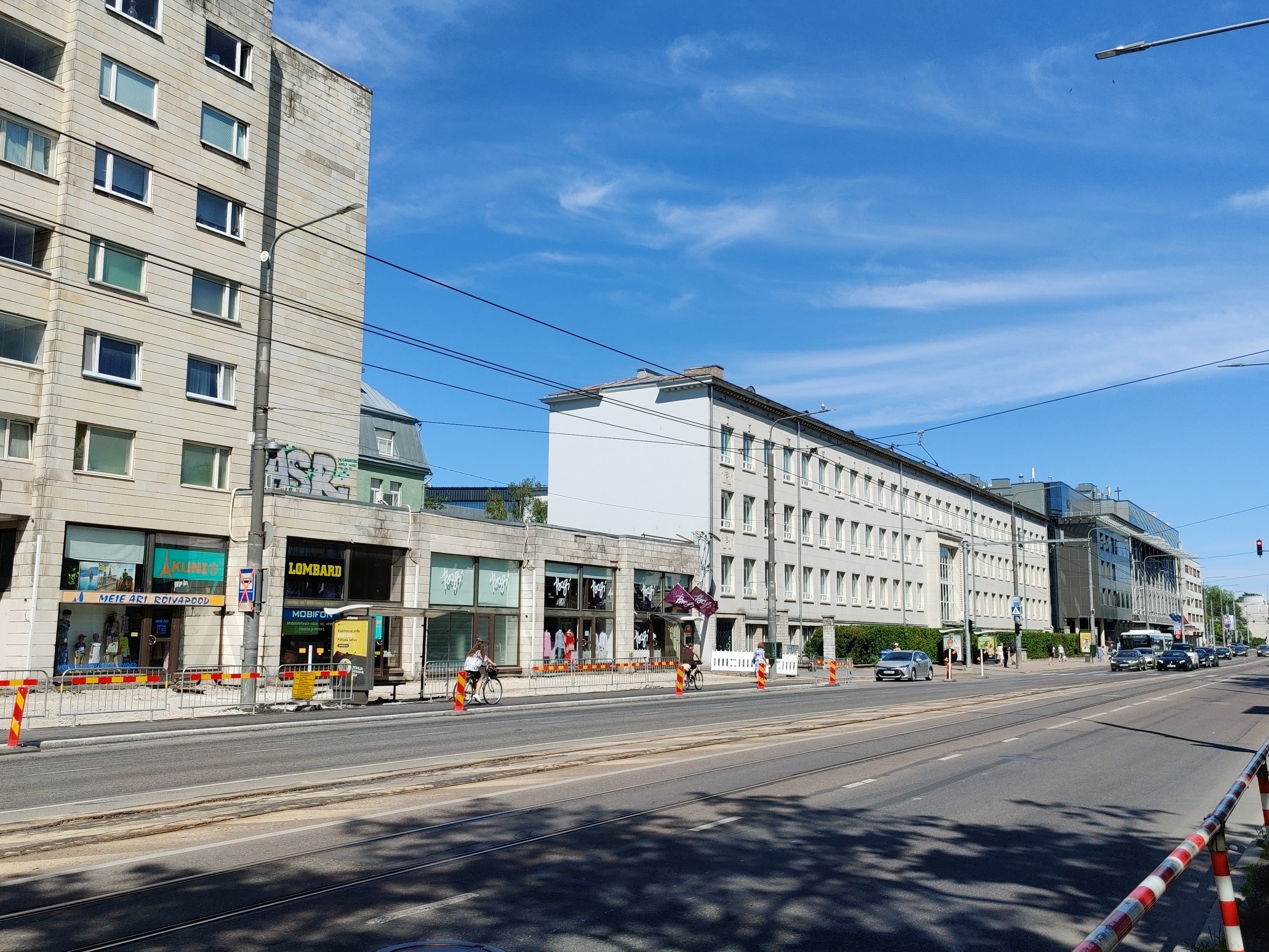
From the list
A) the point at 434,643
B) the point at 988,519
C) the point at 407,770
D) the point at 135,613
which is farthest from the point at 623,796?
the point at 988,519

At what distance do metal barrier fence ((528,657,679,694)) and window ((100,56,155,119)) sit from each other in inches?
860

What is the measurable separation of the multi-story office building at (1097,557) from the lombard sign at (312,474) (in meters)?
73.1

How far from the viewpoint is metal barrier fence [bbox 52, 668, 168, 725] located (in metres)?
22.7

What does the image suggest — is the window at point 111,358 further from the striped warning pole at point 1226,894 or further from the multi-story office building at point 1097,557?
the multi-story office building at point 1097,557

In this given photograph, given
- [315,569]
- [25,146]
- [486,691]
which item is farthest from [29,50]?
[486,691]

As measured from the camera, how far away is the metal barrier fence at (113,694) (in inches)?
894

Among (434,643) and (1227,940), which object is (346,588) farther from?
(1227,940)

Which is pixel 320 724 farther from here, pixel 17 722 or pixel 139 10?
pixel 139 10

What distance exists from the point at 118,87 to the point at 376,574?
671 inches

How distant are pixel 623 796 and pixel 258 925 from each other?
18.3ft

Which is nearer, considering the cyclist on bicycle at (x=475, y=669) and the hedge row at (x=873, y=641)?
the cyclist on bicycle at (x=475, y=669)

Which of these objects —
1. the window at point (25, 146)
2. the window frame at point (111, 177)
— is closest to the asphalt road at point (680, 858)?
the window at point (25, 146)

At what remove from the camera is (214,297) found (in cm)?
3525

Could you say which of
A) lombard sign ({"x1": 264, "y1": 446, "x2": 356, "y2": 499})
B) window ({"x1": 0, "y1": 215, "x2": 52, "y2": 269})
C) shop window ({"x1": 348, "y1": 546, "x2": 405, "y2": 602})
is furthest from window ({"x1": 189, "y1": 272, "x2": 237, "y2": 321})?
shop window ({"x1": 348, "y1": 546, "x2": 405, "y2": 602})
